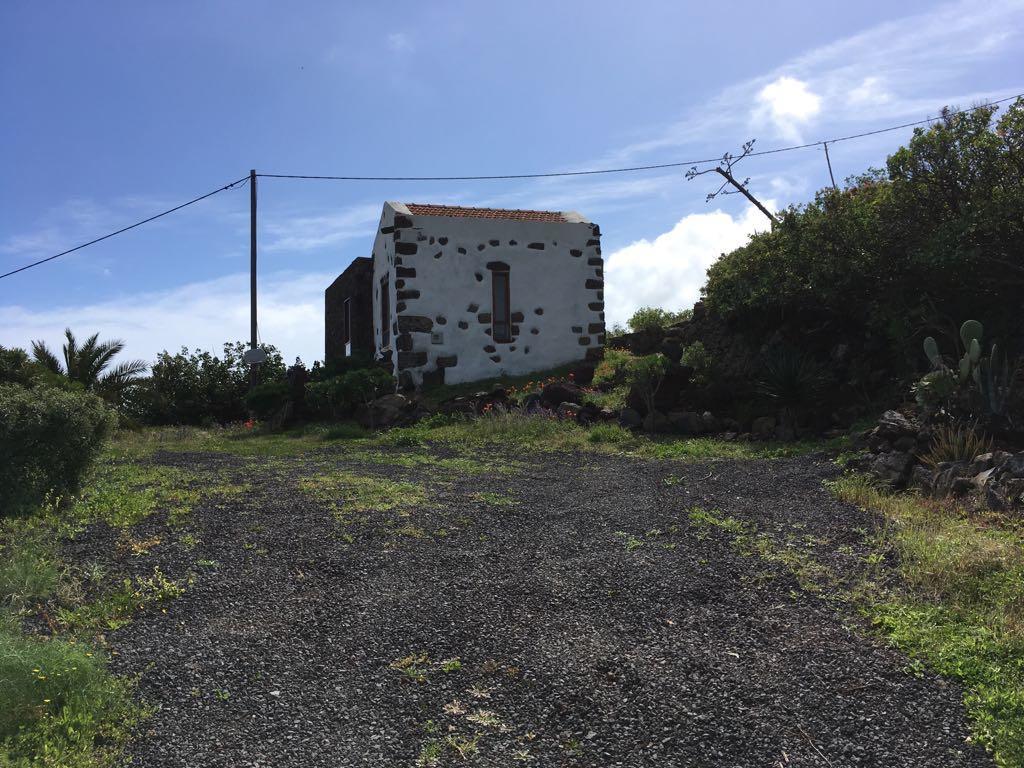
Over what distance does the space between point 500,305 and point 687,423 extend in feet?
24.1

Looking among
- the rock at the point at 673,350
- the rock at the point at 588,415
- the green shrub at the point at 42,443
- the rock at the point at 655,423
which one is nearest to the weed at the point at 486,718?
the green shrub at the point at 42,443

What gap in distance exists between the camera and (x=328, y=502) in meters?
7.15

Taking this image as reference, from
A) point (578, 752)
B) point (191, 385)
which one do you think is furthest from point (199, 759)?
point (191, 385)

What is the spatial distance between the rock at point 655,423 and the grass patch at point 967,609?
6.24 m

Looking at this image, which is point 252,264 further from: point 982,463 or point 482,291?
point 982,463

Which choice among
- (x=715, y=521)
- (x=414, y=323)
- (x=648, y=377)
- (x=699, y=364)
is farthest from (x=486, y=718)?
(x=414, y=323)

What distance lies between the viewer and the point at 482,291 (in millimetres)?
18172

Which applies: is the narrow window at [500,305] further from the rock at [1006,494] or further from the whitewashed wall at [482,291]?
the rock at [1006,494]

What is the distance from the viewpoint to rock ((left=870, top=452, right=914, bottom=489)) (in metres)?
7.20

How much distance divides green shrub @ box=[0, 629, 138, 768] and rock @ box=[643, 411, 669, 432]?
958cm

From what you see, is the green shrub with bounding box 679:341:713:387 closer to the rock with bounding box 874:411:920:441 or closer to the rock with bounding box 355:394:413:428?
the rock with bounding box 874:411:920:441

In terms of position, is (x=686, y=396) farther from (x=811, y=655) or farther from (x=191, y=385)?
(x=191, y=385)

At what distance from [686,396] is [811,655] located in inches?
368

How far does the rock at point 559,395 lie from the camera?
46.2 ft
